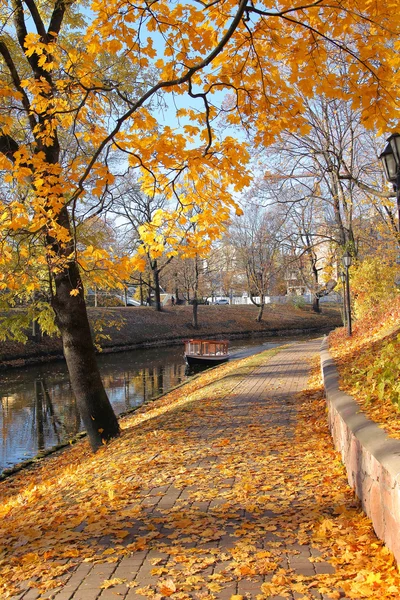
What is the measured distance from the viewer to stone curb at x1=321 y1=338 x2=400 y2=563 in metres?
3.19

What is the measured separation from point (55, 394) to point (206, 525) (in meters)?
14.2

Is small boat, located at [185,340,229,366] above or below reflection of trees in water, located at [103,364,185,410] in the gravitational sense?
above

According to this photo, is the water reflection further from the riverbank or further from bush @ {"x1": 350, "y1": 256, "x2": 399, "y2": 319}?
bush @ {"x1": 350, "y1": 256, "x2": 399, "y2": 319}

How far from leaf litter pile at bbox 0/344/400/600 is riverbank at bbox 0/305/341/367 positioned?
1955 cm

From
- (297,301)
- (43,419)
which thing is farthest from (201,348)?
(297,301)

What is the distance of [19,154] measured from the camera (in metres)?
5.55

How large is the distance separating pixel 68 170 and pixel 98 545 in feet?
12.9

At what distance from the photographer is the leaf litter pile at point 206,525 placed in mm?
3164

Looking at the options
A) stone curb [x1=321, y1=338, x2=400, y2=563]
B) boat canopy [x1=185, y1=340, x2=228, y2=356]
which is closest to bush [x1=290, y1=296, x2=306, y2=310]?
boat canopy [x1=185, y1=340, x2=228, y2=356]

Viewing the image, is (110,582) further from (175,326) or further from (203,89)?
(175,326)

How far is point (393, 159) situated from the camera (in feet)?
22.9

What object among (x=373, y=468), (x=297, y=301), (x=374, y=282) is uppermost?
(x=297, y=301)

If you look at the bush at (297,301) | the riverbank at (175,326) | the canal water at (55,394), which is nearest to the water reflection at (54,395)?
the canal water at (55,394)

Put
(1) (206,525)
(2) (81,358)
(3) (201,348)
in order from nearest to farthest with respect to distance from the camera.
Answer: (1) (206,525)
(2) (81,358)
(3) (201,348)
